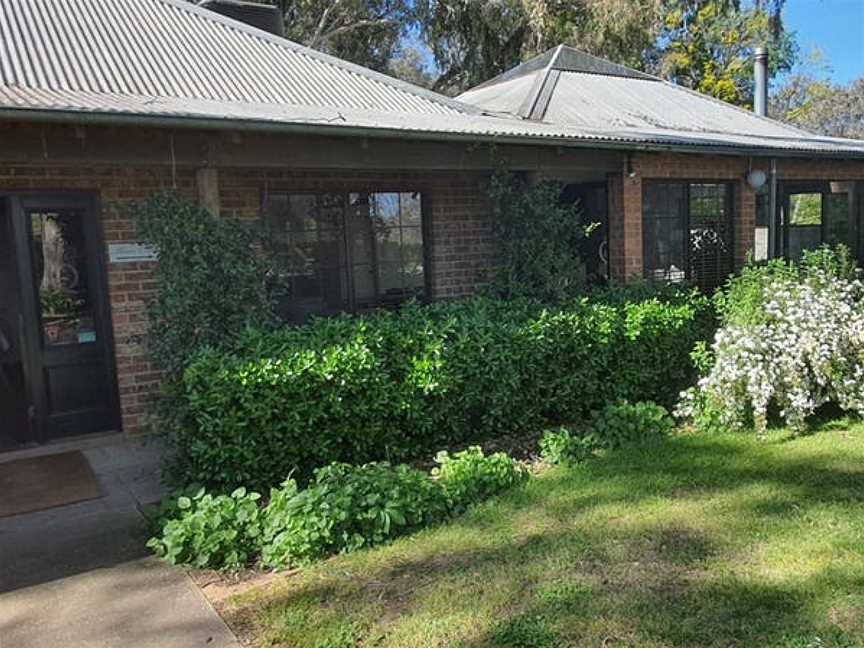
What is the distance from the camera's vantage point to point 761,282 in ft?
21.0

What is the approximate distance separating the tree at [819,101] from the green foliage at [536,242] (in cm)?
2464

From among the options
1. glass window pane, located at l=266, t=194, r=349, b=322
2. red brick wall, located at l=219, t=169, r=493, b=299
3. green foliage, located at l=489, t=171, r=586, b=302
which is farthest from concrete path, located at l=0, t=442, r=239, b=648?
green foliage, located at l=489, t=171, r=586, b=302

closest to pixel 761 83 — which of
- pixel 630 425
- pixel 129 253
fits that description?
pixel 630 425

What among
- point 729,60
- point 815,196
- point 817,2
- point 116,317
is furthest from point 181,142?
point 729,60

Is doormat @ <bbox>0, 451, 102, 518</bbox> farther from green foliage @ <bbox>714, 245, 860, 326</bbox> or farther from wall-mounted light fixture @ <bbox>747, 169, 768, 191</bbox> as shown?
wall-mounted light fixture @ <bbox>747, 169, 768, 191</bbox>

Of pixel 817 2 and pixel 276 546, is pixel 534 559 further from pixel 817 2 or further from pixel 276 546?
pixel 817 2

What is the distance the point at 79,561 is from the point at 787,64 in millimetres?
29311

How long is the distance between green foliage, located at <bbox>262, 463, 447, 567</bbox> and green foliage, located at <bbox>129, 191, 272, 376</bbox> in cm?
153

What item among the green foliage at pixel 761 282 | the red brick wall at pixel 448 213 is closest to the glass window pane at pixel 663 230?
the green foliage at pixel 761 282

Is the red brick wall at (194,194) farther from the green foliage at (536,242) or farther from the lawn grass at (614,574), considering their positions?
the lawn grass at (614,574)

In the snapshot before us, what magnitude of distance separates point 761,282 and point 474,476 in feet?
11.5

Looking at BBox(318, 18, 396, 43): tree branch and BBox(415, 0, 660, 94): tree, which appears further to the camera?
BBox(318, 18, 396, 43): tree branch

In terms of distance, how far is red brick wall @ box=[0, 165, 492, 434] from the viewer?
5941mm

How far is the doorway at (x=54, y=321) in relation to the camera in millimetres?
5820
